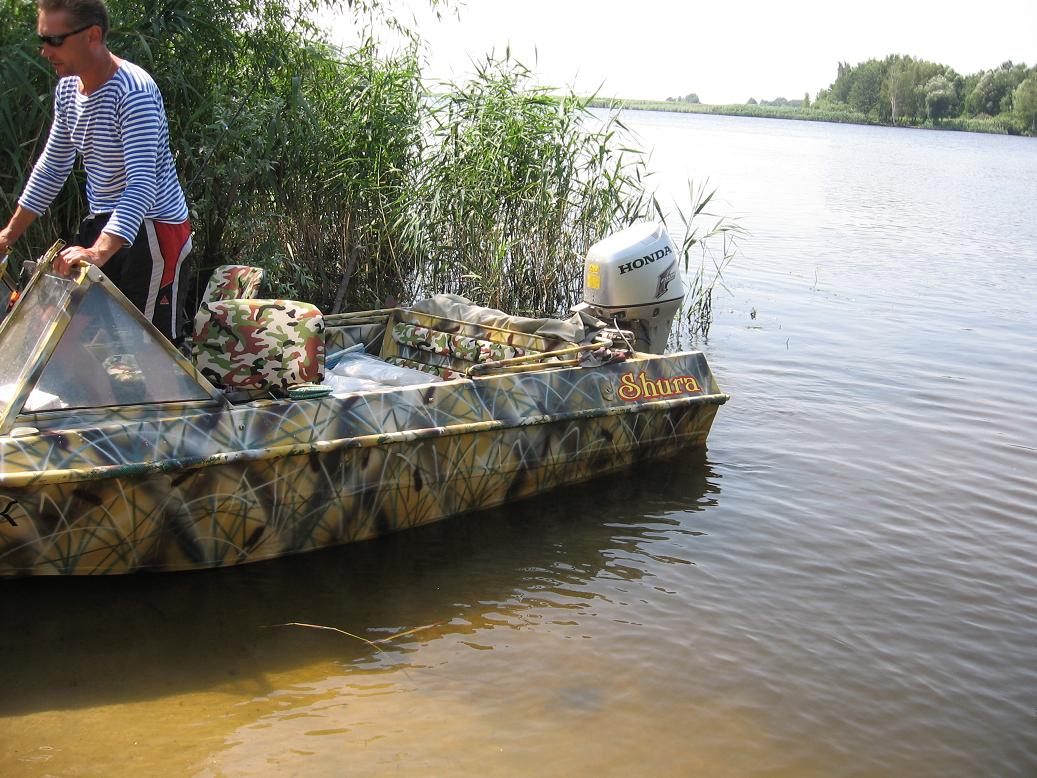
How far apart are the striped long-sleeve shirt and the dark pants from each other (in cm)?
5

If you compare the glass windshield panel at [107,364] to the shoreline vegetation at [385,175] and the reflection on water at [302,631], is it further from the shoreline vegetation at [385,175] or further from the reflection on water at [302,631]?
the shoreline vegetation at [385,175]

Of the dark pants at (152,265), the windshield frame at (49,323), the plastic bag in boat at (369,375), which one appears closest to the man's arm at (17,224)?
the dark pants at (152,265)

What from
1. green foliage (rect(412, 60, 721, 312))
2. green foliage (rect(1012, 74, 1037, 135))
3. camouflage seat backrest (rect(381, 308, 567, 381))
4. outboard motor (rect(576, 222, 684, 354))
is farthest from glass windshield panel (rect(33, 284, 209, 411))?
green foliage (rect(1012, 74, 1037, 135))

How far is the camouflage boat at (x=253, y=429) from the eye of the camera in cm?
339

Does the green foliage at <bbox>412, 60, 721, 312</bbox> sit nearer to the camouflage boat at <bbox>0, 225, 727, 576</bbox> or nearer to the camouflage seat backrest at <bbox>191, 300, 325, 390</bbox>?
the camouflage boat at <bbox>0, 225, 727, 576</bbox>

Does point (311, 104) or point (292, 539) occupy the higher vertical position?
point (311, 104)

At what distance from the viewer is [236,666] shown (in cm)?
344

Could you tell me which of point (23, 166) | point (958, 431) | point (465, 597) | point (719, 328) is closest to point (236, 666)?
point (465, 597)

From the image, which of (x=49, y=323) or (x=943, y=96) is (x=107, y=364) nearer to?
(x=49, y=323)

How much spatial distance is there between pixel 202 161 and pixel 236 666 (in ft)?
12.1

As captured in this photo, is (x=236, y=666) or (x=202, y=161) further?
(x=202, y=161)

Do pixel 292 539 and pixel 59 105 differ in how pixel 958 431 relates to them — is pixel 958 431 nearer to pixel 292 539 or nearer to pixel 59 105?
pixel 292 539

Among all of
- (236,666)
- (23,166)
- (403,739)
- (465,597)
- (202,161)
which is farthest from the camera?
(202,161)

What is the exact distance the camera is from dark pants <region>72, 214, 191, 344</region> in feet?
12.2
